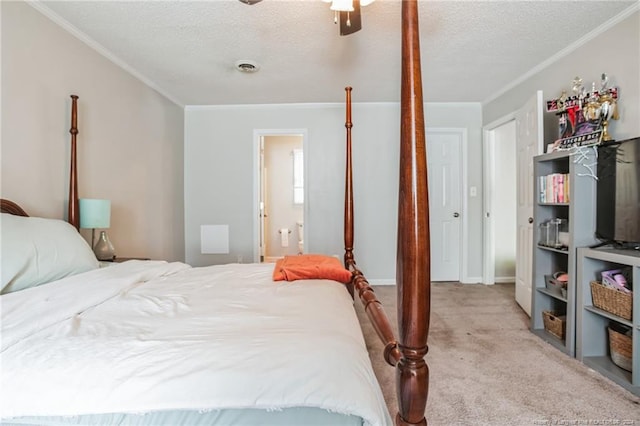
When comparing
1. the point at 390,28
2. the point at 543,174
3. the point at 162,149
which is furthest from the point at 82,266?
the point at 543,174

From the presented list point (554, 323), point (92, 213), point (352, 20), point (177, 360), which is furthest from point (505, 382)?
point (92, 213)

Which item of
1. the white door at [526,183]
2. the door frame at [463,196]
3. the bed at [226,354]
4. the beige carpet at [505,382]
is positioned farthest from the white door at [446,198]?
the bed at [226,354]

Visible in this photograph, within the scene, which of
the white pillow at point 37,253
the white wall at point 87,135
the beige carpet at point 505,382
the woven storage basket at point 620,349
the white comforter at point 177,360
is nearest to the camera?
the white comforter at point 177,360

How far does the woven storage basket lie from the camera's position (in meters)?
1.83

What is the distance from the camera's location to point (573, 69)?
262cm

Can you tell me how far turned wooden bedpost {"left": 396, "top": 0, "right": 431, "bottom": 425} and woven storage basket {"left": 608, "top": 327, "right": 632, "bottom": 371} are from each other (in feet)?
6.57

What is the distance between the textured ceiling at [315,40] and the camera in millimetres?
2121

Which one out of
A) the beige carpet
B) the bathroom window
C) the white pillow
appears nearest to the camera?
the white pillow

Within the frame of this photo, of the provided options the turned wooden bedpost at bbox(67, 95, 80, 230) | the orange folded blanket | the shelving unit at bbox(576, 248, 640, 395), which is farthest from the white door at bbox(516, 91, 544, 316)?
the turned wooden bedpost at bbox(67, 95, 80, 230)

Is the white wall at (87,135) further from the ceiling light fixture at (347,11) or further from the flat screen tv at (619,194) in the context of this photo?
the flat screen tv at (619,194)

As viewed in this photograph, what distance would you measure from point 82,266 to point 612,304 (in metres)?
3.05

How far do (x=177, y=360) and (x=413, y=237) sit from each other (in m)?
0.67

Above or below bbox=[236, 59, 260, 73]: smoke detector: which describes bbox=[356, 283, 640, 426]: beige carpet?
below

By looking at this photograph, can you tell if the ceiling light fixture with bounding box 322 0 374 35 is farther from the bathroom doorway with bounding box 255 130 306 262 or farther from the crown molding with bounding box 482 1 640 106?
the bathroom doorway with bounding box 255 130 306 262
